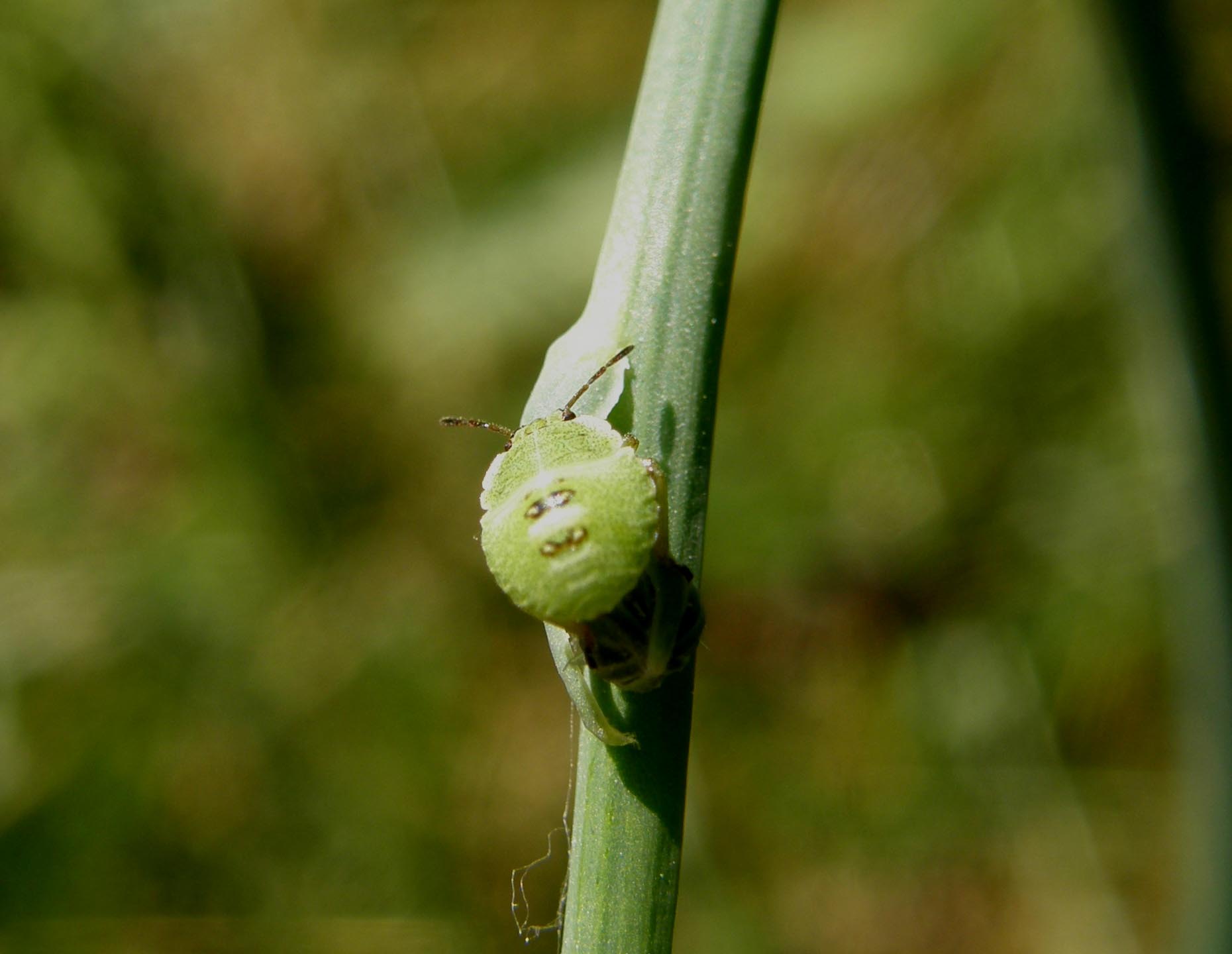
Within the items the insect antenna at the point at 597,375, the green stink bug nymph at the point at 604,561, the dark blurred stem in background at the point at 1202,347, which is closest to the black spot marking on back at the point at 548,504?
the green stink bug nymph at the point at 604,561

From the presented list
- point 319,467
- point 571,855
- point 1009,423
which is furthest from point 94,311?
point 571,855

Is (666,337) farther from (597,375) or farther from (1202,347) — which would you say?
(1202,347)

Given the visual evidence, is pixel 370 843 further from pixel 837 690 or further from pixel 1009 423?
pixel 1009 423

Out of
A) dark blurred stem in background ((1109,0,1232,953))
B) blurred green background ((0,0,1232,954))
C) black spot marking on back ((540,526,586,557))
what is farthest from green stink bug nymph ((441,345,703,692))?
blurred green background ((0,0,1232,954))

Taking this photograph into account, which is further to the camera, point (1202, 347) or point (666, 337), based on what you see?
point (1202, 347)

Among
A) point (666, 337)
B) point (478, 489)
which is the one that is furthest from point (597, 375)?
point (478, 489)
